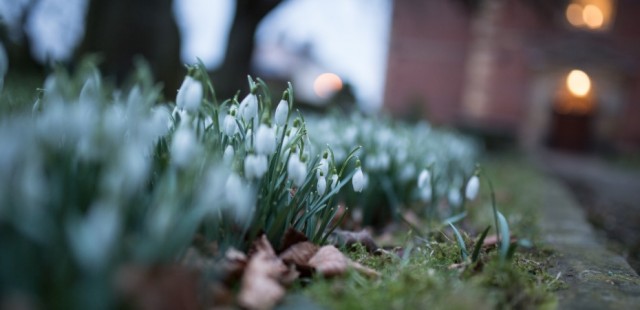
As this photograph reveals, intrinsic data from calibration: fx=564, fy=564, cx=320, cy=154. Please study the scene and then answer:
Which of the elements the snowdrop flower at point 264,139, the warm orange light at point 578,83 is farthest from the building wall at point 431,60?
the snowdrop flower at point 264,139

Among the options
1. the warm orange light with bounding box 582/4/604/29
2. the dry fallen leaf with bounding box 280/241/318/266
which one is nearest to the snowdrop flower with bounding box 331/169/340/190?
the dry fallen leaf with bounding box 280/241/318/266

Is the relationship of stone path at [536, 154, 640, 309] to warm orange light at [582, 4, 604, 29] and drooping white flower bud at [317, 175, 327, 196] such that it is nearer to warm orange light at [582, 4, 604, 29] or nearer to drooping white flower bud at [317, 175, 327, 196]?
drooping white flower bud at [317, 175, 327, 196]

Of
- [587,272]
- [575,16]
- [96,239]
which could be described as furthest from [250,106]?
[575,16]

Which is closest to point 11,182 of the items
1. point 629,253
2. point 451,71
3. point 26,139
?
point 26,139

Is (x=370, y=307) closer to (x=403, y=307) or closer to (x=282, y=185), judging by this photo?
(x=403, y=307)

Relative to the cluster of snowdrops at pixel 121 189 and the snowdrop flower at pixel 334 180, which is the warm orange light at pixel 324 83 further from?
the cluster of snowdrops at pixel 121 189

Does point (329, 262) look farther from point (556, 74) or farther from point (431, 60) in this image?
point (431, 60)
